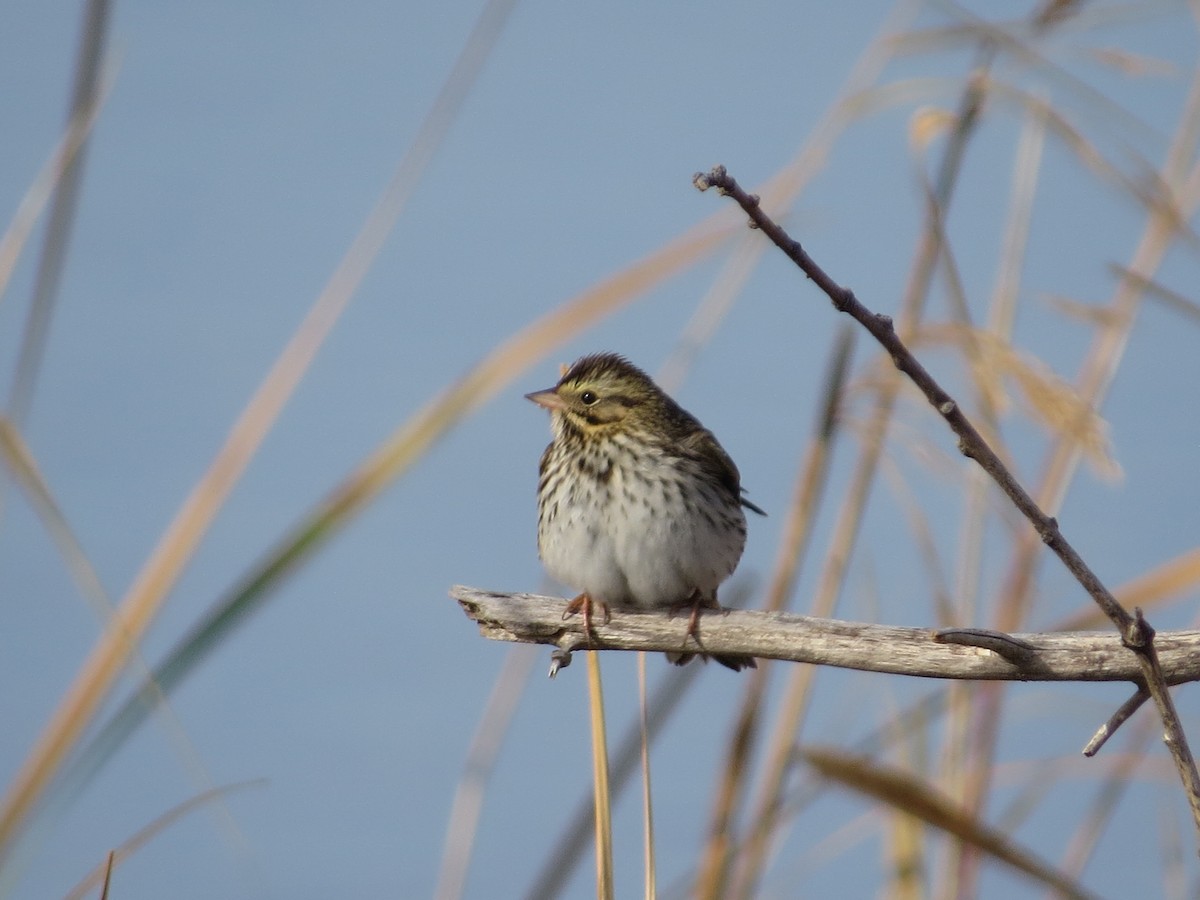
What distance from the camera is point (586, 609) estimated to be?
3.04 metres

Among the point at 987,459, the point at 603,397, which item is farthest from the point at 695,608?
the point at 987,459

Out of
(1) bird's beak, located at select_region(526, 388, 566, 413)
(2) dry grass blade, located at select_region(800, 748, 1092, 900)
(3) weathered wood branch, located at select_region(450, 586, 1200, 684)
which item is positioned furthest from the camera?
(1) bird's beak, located at select_region(526, 388, 566, 413)

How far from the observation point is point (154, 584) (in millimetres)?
2199

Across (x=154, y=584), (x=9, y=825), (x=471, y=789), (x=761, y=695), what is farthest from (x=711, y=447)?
(x=9, y=825)

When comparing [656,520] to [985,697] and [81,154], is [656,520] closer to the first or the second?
[985,697]

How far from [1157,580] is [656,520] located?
4.44ft

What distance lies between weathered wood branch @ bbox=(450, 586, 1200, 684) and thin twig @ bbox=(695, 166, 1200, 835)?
0.22m

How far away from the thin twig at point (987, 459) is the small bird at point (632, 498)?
1.55 meters

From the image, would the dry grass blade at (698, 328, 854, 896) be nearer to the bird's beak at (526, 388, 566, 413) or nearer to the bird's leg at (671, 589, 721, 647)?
the bird's leg at (671, 589, 721, 647)

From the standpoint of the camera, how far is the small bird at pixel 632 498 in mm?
3617

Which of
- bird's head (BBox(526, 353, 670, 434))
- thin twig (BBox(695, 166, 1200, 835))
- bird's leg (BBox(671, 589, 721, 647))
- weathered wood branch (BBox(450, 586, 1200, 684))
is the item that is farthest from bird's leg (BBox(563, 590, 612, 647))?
thin twig (BBox(695, 166, 1200, 835))

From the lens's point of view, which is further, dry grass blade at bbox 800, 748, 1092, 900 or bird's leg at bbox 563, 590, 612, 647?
bird's leg at bbox 563, 590, 612, 647

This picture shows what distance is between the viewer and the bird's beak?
13.1ft

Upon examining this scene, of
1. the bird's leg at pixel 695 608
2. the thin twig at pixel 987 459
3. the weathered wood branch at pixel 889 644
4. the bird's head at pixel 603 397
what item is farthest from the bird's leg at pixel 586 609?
the thin twig at pixel 987 459
